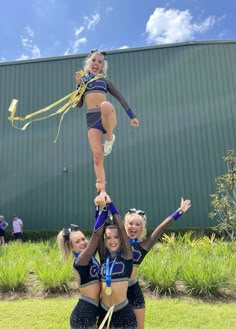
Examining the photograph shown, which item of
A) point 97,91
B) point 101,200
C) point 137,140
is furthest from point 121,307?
point 137,140

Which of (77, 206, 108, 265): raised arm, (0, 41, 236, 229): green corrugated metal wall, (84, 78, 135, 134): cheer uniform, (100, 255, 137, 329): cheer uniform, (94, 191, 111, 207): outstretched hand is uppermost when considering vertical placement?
(0, 41, 236, 229): green corrugated metal wall

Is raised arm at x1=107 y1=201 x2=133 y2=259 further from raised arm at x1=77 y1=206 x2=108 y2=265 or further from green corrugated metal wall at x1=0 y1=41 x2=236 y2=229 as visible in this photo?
green corrugated metal wall at x1=0 y1=41 x2=236 y2=229

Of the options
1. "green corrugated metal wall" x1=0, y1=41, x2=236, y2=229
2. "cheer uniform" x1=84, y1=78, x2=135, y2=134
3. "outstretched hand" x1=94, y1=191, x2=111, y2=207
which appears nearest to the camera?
"outstretched hand" x1=94, y1=191, x2=111, y2=207

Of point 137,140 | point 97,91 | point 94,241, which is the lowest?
point 94,241

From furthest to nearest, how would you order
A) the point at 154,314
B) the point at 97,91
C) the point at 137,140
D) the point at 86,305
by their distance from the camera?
the point at 137,140
the point at 154,314
the point at 97,91
the point at 86,305

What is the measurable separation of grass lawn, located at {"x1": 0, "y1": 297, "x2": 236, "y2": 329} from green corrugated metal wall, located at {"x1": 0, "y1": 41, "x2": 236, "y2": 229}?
8404mm

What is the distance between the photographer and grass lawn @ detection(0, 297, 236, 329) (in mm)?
4457

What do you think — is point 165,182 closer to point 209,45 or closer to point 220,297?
point 209,45

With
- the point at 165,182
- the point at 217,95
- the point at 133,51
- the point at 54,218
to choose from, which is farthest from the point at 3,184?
the point at 217,95

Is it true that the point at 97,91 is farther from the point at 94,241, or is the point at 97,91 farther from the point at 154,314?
the point at 154,314

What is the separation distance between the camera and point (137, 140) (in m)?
14.3

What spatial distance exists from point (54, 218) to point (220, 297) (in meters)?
9.36

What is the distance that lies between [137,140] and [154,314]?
10.00 metres

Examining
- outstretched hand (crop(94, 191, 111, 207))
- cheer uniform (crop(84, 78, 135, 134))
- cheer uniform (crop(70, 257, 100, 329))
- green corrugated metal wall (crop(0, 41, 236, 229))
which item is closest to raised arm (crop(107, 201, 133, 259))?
outstretched hand (crop(94, 191, 111, 207))
